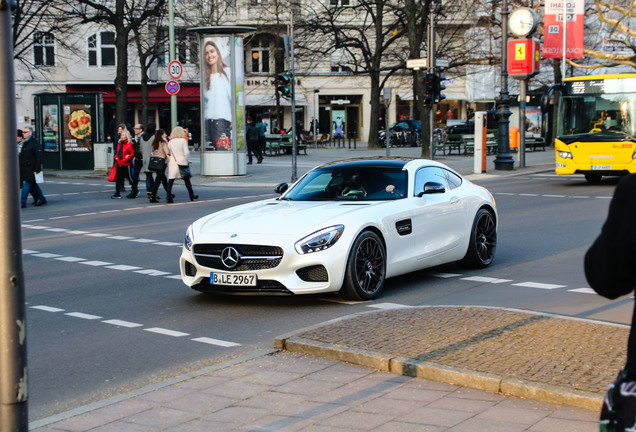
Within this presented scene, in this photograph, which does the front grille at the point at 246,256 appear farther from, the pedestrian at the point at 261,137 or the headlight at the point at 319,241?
the pedestrian at the point at 261,137

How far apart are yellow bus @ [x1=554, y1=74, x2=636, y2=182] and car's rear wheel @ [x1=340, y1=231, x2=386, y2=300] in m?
15.2

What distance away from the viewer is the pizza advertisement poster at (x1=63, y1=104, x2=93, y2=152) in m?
32.1

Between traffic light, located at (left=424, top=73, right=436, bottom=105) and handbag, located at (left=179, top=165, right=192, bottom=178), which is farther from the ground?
traffic light, located at (left=424, top=73, right=436, bottom=105)

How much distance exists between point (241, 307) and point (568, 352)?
3.60 metres

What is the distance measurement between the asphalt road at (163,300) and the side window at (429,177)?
107 cm

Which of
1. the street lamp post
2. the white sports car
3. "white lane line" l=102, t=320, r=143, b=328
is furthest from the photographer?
the street lamp post

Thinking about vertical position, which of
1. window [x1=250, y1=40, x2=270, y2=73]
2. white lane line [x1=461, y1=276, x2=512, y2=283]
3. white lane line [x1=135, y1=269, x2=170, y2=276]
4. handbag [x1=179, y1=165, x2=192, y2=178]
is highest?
window [x1=250, y1=40, x2=270, y2=73]

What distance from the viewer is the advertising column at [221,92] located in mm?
28078

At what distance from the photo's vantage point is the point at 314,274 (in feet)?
27.6

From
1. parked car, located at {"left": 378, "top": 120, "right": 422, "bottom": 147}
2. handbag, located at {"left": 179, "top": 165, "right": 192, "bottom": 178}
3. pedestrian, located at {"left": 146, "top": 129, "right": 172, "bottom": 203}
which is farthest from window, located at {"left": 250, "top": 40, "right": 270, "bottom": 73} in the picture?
handbag, located at {"left": 179, "top": 165, "right": 192, "bottom": 178}

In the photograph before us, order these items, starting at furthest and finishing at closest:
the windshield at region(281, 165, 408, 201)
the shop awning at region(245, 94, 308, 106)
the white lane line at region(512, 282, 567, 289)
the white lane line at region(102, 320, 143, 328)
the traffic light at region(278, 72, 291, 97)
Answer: the shop awning at region(245, 94, 308, 106), the traffic light at region(278, 72, 291, 97), the windshield at region(281, 165, 408, 201), the white lane line at region(512, 282, 567, 289), the white lane line at region(102, 320, 143, 328)

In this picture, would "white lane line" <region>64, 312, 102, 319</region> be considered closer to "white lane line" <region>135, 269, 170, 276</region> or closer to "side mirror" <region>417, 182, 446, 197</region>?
"white lane line" <region>135, 269, 170, 276</region>

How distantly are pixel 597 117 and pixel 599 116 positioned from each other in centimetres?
6

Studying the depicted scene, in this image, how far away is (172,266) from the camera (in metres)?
11.4
